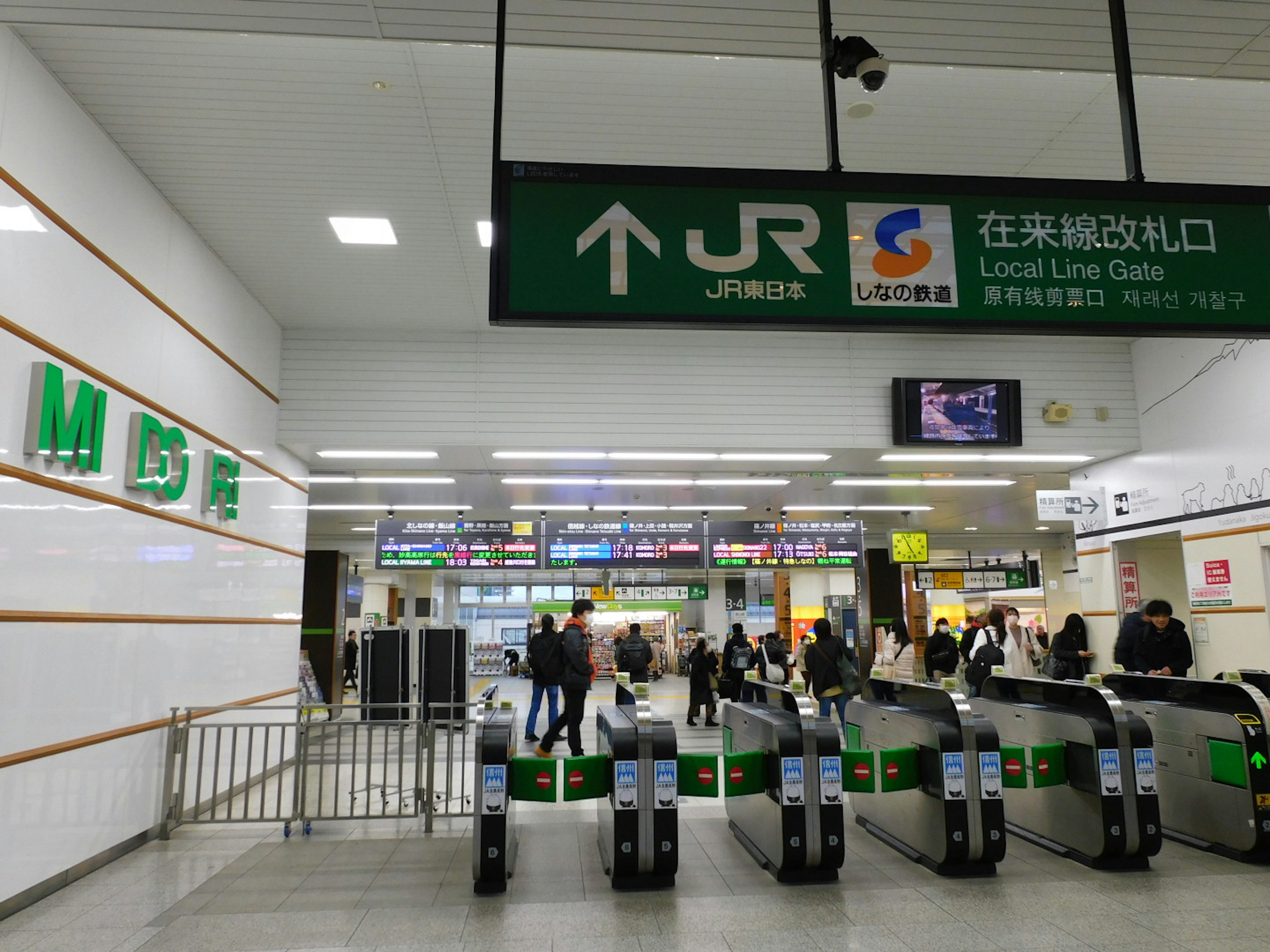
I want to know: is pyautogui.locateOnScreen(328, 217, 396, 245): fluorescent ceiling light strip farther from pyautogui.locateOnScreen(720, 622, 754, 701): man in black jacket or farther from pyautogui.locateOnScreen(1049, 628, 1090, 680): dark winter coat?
pyautogui.locateOnScreen(720, 622, 754, 701): man in black jacket

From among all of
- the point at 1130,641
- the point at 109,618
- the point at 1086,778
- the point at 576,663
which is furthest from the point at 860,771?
the point at 109,618

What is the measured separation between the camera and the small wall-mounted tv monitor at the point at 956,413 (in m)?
7.89

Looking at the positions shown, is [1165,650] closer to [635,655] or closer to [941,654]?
[941,654]

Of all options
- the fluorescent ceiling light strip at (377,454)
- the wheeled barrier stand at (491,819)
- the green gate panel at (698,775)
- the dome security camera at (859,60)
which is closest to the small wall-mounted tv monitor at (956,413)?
the green gate panel at (698,775)

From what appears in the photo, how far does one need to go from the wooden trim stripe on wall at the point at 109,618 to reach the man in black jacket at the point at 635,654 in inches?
239

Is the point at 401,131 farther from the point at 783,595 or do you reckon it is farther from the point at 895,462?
the point at 783,595

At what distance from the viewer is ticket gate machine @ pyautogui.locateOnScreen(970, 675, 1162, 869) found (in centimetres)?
468

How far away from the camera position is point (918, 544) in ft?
43.7

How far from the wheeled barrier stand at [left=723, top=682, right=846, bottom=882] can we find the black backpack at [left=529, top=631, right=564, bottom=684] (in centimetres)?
418

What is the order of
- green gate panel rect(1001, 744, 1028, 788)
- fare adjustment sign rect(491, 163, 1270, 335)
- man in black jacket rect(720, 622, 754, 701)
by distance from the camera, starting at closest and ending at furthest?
fare adjustment sign rect(491, 163, 1270, 335), green gate panel rect(1001, 744, 1028, 788), man in black jacket rect(720, 622, 754, 701)

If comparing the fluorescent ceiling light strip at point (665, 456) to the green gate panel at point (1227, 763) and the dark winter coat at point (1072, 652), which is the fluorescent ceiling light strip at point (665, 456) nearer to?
the dark winter coat at point (1072, 652)

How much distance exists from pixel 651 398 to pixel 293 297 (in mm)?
3223

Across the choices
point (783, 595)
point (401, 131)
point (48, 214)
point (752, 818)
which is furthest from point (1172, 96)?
point (783, 595)

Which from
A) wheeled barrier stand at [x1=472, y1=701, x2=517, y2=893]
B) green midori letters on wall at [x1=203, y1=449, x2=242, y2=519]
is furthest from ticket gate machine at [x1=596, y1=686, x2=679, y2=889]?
green midori letters on wall at [x1=203, y1=449, x2=242, y2=519]
